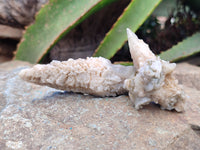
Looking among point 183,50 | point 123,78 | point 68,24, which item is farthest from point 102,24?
point 123,78

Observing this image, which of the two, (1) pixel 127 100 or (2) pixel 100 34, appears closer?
(1) pixel 127 100

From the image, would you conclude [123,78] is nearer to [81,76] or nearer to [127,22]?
[81,76]

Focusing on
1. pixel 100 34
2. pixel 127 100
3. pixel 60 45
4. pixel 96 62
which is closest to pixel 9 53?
pixel 60 45

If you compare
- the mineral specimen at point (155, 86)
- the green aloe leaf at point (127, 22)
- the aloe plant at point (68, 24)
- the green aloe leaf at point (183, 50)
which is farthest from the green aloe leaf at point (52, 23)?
the mineral specimen at point (155, 86)

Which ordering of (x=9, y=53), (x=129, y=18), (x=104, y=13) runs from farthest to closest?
(x=9, y=53), (x=104, y=13), (x=129, y=18)

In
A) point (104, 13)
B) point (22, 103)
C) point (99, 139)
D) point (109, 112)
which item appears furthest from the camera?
point (104, 13)

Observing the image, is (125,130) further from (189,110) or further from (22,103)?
(22,103)

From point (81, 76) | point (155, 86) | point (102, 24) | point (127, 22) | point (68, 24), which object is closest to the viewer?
point (155, 86)
